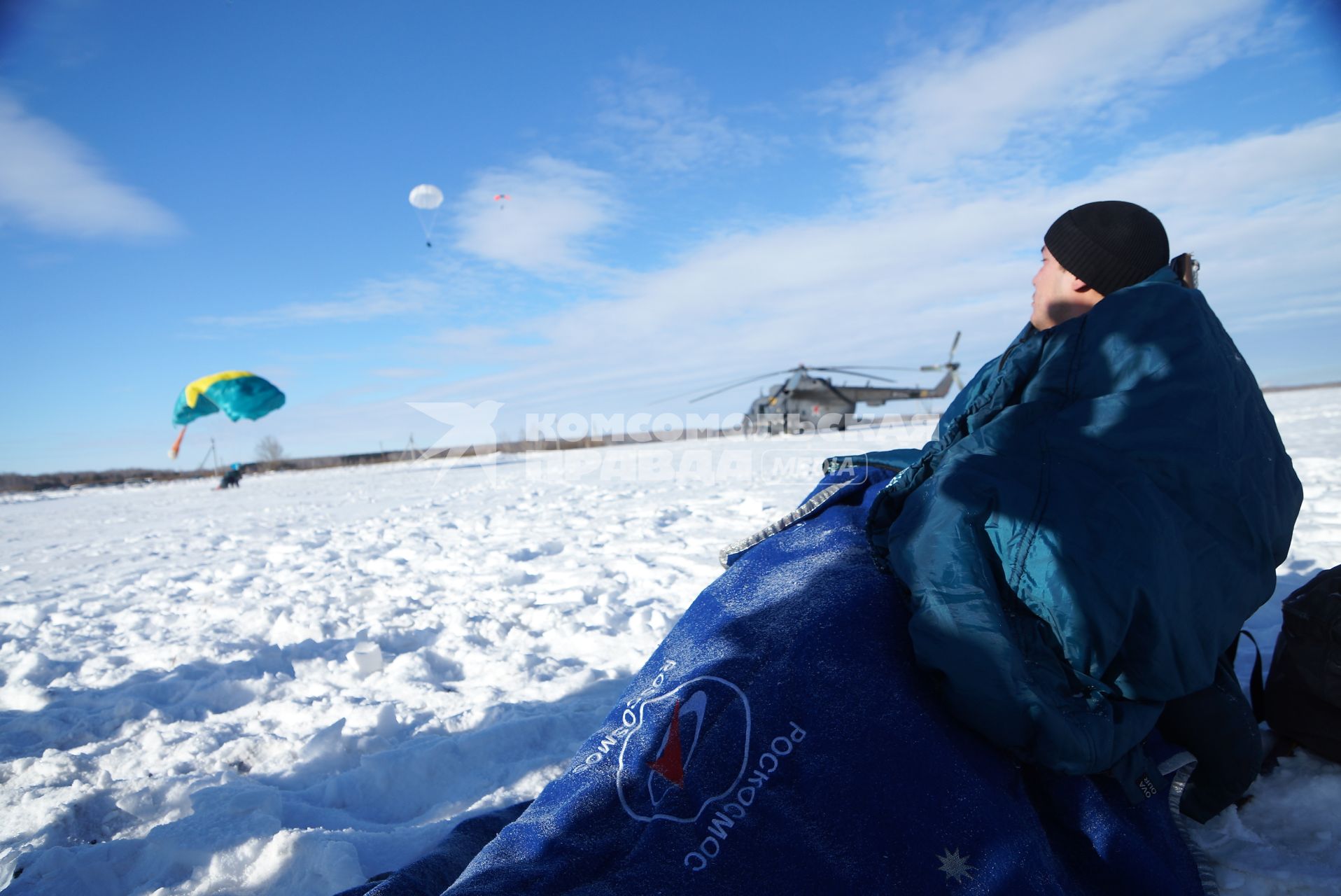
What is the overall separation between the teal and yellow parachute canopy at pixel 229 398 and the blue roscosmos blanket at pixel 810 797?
976 inches

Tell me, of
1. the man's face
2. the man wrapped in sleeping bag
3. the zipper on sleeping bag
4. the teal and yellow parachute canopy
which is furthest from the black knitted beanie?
the teal and yellow parachute canopy

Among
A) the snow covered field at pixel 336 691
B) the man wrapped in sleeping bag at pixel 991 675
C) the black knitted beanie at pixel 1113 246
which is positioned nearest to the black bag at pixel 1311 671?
the snow covered field at pixel 336 691

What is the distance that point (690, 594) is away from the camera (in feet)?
13.6

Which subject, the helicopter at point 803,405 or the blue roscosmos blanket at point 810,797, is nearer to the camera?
the blue roscosmos blanket at point 810,797

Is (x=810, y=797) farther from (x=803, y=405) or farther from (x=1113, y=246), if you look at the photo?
(x=803, y=405)

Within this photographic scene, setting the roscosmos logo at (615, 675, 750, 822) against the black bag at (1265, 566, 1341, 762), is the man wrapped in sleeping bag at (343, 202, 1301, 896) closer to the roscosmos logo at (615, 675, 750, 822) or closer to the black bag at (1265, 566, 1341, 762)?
the roscosmos logo at (615, 675, 750, 822)

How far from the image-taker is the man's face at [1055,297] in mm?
1779

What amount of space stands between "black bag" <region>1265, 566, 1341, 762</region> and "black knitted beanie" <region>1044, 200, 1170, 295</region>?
0.96 meters

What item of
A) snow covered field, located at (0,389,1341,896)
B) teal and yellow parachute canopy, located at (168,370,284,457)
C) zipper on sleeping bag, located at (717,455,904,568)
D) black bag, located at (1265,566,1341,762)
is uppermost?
teal and yellow parachute canopy, located at (168,370,284,457)

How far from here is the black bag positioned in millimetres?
1750

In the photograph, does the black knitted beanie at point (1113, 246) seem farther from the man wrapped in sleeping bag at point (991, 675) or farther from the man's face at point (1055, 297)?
the man wrapped in sleeping bag at point (991, 675)

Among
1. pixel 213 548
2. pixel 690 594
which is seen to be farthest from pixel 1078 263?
pixel 213 548

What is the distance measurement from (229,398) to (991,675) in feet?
83.6

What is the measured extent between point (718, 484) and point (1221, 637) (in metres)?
8.79
